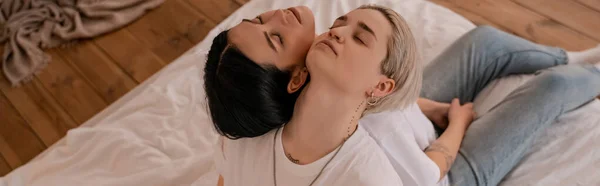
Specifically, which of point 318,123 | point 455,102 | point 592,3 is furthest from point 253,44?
point 592,3

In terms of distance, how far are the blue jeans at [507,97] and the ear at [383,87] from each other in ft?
0.98

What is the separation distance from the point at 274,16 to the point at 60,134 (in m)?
0.92

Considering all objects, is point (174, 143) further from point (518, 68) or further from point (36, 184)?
point (518, 68)

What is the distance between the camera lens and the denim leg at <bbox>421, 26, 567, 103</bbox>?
1.14m

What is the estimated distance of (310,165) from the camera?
2.48 feet

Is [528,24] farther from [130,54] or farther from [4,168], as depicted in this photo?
[4,168]

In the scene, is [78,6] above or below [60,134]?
above

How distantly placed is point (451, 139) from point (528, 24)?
0.72 m

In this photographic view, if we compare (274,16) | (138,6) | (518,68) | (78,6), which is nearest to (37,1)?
(78,6)

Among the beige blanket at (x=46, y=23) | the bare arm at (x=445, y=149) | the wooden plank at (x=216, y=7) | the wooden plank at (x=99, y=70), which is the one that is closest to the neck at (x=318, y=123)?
the bare arm at (x=445, y=149)

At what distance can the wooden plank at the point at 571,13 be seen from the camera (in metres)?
1.52

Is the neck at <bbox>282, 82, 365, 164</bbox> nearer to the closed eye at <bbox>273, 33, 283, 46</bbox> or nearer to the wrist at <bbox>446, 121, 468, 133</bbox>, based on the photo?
the closed eye at <bbox>273, 33, 283, 46</bbox>

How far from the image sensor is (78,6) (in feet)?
5.49

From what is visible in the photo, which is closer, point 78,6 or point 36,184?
point 36,184
